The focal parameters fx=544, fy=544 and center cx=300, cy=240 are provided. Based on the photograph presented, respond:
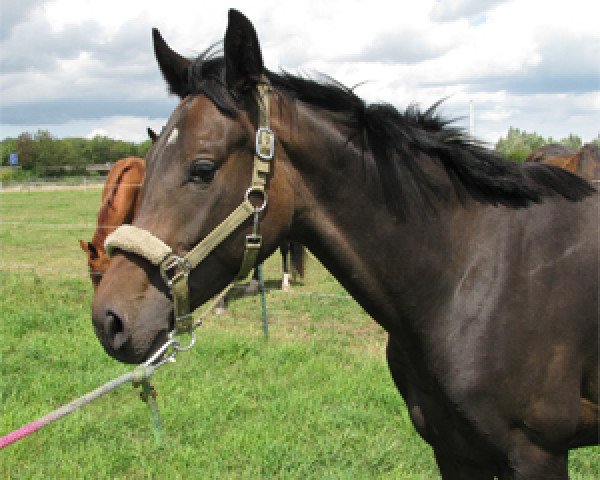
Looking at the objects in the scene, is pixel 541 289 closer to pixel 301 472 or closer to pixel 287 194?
pixel 287 194

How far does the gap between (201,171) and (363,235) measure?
0.64 meters

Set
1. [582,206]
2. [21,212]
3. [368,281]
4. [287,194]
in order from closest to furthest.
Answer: [287,194], [368,281], [582,206], [21,212]

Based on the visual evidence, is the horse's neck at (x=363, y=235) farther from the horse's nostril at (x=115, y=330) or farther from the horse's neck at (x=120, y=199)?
the horse's neck at (x=120, y=199)

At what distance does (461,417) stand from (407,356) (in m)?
0.30

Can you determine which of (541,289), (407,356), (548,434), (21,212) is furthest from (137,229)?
(21,212)

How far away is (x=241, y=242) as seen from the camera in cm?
Answer: 181

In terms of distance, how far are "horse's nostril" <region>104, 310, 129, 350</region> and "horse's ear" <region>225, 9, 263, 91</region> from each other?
33.1 inches

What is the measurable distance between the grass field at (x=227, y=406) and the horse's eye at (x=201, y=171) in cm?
242

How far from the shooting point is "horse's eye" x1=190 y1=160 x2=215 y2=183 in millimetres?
1733

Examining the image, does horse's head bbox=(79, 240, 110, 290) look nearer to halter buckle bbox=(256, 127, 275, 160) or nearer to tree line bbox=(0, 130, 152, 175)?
halter buckle bbox=(256, 127, 275, 160)

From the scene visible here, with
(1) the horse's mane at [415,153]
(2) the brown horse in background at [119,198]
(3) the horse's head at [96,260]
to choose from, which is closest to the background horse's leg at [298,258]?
(2) the brown horse in background at [119,198]

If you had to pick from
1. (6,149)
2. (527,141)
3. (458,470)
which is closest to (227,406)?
(458,470)

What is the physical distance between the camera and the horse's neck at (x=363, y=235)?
194 cm

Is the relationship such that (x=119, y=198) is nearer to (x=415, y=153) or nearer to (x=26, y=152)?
(x=415, y=153)
